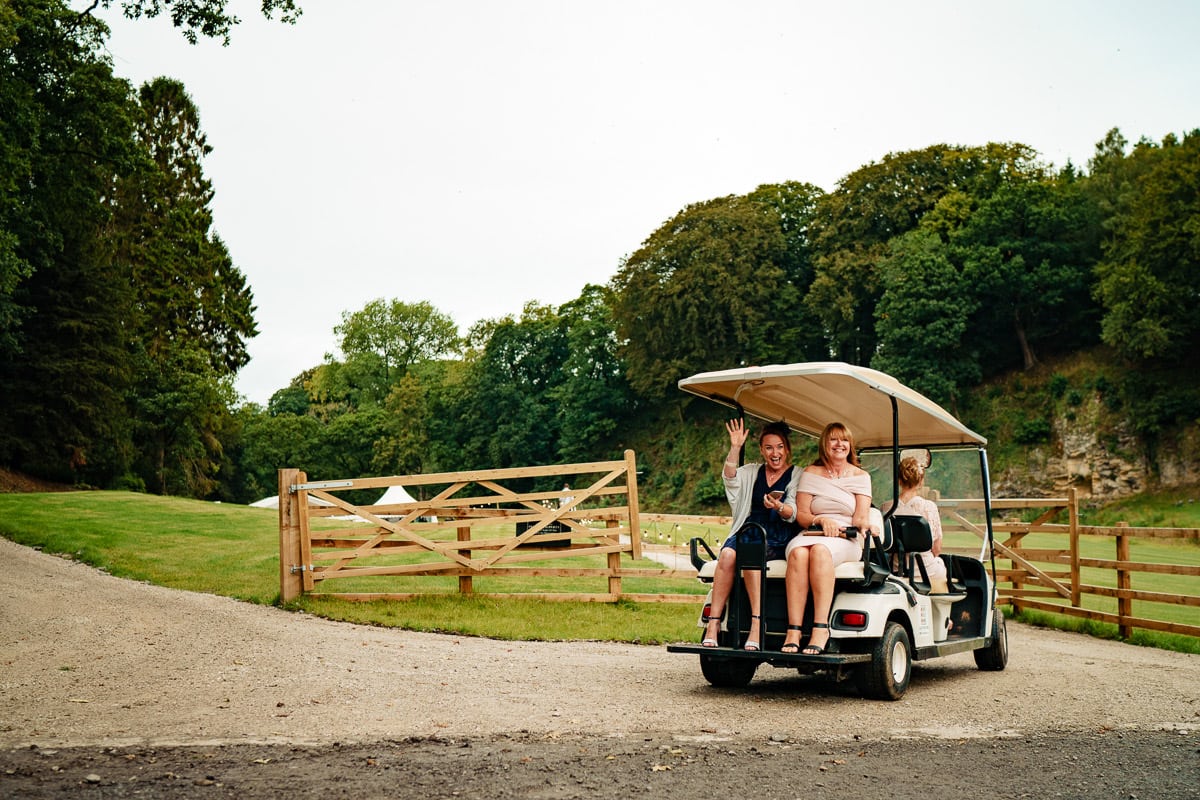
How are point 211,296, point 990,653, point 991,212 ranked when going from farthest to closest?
point 211,296
point 991,212
point 990,653

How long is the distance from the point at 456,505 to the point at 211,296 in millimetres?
54859

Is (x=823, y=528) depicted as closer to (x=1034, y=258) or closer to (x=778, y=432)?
(x=778, y=432)

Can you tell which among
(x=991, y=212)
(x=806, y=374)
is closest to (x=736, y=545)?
(x=806, y=374)

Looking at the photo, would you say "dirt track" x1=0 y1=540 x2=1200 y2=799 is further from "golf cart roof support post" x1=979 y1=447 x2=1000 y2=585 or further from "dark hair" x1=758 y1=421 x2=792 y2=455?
"dark hair" x1=758 y1=421 x2=792 y2=455

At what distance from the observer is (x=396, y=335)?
94.1 meters

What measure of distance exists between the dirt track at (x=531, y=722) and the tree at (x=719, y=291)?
164 ft

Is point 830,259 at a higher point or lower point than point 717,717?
higher

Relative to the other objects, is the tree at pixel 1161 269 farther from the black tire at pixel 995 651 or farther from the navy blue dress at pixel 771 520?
the navy blue dress at pixel 771 520

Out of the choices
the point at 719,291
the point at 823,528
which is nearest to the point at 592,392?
the point at 719,291

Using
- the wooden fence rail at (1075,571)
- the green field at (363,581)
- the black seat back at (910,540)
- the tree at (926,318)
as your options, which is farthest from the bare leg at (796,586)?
the tree at (926,318)

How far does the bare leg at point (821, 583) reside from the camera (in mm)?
7480

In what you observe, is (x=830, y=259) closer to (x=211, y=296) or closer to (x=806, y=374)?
(x=211, y=296)

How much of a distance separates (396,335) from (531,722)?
89.5m

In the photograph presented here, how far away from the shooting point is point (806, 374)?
8352 mm
